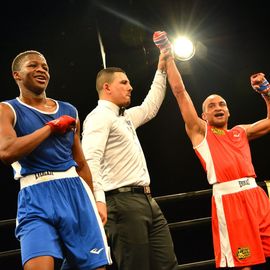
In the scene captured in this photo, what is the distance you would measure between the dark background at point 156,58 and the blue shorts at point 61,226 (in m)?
2.67

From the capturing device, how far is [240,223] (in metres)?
2.80

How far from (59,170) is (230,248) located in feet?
4.57

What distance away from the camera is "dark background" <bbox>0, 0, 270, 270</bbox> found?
4207mm

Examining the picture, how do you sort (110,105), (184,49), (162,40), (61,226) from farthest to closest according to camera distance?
(184,49), (162,40), (110,105), (61,226)

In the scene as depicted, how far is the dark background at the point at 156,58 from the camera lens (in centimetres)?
421

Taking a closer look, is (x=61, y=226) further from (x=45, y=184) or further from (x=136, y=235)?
(x=136, y=235)

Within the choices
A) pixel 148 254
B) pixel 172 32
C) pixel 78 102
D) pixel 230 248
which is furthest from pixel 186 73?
pixel 148 254

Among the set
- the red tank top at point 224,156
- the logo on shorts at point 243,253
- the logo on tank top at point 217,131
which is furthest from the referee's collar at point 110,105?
the logo on shorts at point 243,253

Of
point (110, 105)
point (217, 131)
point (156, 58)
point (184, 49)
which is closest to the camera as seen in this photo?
point (110, 105)

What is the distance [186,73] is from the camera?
4.60 metres

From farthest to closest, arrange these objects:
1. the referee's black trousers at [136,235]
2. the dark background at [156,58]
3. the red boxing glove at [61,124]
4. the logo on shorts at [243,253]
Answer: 1. the dark background at [156,58]
2. the logo on shorts at [243,253]
3. the referee's black trousers at [136,235]
4. the red boxing glove at [61,124]

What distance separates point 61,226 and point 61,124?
1.35 feet

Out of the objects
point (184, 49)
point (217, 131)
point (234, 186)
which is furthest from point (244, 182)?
point (184, 49)

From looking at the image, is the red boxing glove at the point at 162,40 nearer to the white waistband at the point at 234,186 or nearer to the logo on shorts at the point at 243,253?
the white waistband at the point at 234,186
